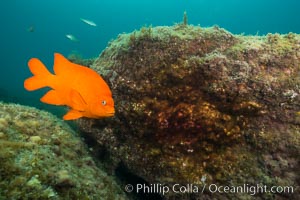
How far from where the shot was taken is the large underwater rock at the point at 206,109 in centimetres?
331

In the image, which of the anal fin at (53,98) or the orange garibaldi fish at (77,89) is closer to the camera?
the orange garibaldi fish at (77,89)

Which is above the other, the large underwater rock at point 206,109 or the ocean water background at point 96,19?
the ocean water background at point 96,19

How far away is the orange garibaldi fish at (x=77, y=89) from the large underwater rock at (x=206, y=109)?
1.36 m

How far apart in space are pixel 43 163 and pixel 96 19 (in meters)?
123

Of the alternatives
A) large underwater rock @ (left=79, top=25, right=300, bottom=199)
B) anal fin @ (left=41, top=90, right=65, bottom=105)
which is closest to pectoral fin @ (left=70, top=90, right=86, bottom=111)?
anal fin @ (left=41, top=90, right=65, bottom=105)

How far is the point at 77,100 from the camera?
2396 mm

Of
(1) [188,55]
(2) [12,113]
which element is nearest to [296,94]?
(1) [188,55]

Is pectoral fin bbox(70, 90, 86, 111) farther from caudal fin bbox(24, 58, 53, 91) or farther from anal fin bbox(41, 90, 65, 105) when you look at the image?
caudal fin bbox(24, 58, 53, 91)

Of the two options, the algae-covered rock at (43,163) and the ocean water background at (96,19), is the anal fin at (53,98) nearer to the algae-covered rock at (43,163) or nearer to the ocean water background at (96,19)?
the algae-covered rock at (43,163)

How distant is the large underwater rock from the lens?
3307 mm

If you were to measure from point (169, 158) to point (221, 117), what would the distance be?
920 millimetres

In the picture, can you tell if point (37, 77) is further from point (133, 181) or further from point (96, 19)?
point (96, 19)

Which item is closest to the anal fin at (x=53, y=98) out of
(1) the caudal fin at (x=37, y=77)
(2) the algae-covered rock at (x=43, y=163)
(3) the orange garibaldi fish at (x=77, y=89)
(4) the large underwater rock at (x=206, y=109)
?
(3) the orange garibaldi fish at (x=77, y=89)

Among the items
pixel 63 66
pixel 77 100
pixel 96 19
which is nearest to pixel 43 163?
pixel 77 100
